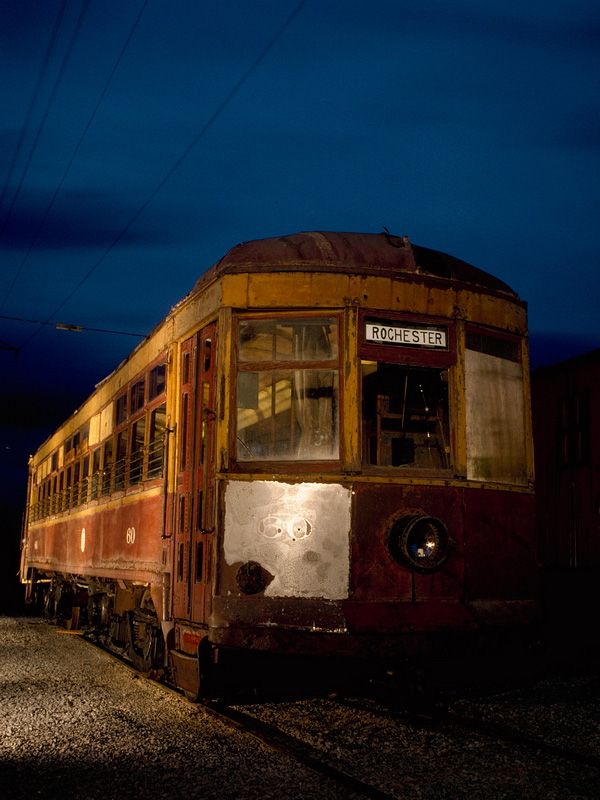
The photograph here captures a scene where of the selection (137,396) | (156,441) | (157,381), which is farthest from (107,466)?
(156,441)

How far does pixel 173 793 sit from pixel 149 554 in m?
3.08

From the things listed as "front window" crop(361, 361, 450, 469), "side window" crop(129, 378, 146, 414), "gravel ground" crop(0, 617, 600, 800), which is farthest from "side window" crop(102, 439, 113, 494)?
"front window" crop(361, 361, 450, 469)

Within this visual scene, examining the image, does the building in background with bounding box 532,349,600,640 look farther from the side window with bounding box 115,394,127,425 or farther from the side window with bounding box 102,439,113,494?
the side window with bounding box 102,439,113,494

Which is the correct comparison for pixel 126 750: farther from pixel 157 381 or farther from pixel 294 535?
pixel 157 381

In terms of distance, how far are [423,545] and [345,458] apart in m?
0.77

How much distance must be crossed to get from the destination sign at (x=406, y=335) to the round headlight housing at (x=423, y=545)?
1.20m

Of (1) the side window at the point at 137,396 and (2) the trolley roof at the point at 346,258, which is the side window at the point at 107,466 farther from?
(2) the trolley roof at the point at 346,258

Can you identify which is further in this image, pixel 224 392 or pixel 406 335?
pixel 406 335

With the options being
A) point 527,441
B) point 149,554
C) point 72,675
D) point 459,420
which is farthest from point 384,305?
point 72,675

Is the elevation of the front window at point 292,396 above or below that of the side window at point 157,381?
below

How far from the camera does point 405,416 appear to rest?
636 centimetres

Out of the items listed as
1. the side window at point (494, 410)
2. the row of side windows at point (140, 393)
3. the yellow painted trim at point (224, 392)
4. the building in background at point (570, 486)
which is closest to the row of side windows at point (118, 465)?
the row of side windows at point (140, 393)

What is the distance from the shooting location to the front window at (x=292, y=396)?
614 centimetres

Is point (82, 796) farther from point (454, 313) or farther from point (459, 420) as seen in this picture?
point (454, 313)
